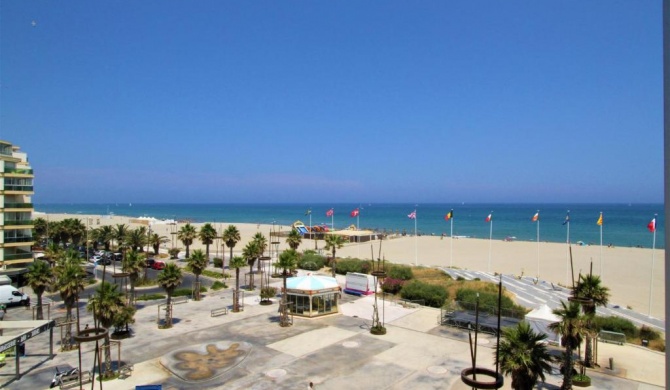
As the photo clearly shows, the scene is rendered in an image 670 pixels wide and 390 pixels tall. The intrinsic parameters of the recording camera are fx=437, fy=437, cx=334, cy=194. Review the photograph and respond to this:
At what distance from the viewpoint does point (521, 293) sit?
44.9 m

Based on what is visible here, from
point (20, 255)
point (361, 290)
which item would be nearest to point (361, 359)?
point (361, 290)

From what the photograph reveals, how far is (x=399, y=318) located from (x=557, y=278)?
31.6 m

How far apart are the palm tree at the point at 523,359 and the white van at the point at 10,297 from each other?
1617 inches

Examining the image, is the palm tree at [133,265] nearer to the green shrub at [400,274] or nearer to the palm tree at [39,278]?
the palm tree at [39,278]

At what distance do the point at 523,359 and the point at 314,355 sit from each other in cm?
1377

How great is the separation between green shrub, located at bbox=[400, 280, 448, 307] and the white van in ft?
114

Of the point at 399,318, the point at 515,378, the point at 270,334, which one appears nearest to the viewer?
the point at 515,378

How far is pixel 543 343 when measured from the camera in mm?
18844

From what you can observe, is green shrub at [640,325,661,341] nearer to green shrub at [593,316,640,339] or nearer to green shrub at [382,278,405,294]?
green shrub at [593,316,640,339]

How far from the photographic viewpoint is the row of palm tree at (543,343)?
54.5ft

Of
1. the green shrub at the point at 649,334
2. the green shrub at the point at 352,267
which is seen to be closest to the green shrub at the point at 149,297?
the green shrub at the point at 352,267

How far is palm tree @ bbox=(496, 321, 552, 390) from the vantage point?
16547 millimetres

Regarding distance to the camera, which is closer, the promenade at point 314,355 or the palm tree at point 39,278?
the promenade at point 314,355

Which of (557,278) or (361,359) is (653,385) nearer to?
(361,359)
